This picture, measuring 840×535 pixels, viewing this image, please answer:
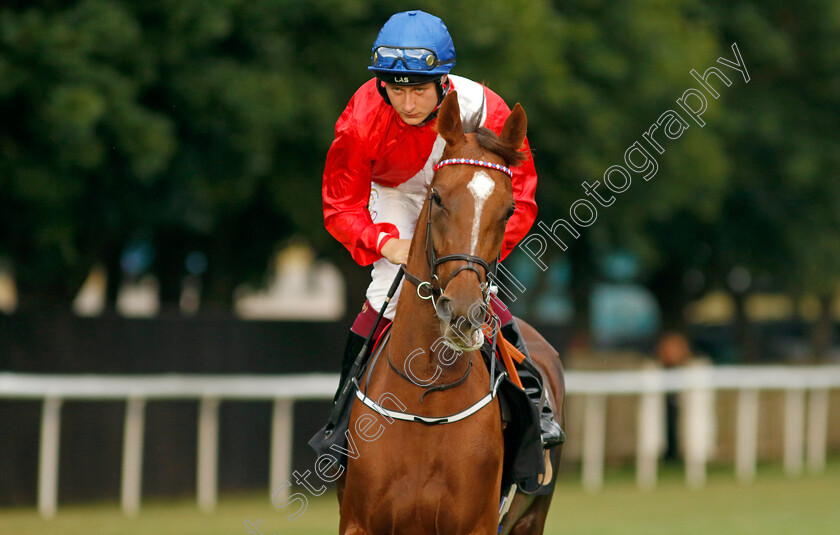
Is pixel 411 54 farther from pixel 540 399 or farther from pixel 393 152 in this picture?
pixel 540 399

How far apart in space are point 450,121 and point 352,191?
64 cm

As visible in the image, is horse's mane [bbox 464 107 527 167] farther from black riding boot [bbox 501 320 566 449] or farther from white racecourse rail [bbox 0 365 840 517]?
white racecourse rail [bbox 0 365 840 517]

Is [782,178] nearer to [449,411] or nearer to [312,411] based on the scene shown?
[312,411]

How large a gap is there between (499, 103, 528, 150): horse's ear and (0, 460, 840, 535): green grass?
→ 5.90 m

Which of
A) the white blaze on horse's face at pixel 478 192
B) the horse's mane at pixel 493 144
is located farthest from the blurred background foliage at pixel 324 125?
the white blaze on horse's face at pixel 478 192

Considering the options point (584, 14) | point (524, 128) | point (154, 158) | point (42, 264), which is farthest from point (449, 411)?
point (584, 14)

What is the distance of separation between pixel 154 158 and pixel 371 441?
6.21 meters

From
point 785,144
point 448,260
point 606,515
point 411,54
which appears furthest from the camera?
point 785,144

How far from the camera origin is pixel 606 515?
11.6 meters

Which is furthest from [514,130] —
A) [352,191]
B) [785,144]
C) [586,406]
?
[785,144]

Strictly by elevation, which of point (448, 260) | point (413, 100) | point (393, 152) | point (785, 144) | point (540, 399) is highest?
point (785, 144)

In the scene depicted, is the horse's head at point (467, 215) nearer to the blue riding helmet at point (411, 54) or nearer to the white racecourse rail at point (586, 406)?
the blue riding helmet at point (411, 54)

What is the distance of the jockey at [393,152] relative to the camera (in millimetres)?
4949

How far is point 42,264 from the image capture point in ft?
38.5
